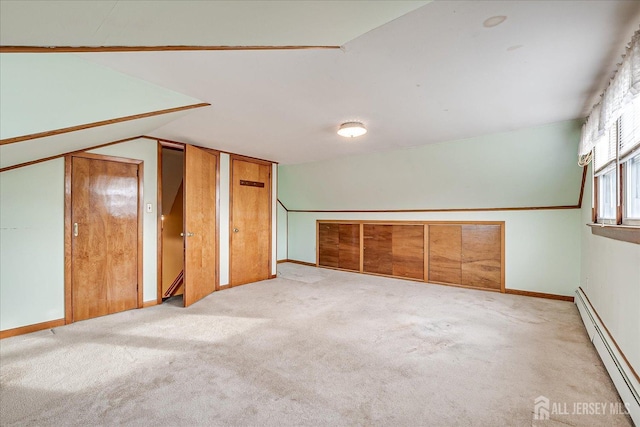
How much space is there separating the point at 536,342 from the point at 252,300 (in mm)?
2953

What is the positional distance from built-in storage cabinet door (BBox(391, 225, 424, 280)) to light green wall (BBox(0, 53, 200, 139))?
3950mm

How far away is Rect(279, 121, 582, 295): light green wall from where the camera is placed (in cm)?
328

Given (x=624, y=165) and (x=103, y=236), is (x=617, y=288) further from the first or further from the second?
(x=103, y=236)

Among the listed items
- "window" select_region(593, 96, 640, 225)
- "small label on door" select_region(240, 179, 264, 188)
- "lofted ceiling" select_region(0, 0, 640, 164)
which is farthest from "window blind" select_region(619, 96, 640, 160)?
"small label on door" select_region(240, 179, 264, 188)

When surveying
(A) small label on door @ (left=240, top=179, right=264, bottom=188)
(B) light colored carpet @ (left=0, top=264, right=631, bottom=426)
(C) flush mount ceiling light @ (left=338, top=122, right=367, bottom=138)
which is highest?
(C) flush mount ceiling light @ (left=338, top=122, right=367, bottom=138)

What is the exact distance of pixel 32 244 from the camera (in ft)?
8.99

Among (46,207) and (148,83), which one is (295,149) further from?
(46,207)

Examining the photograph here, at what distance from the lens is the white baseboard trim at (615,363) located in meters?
1.57

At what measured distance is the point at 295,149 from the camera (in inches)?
159

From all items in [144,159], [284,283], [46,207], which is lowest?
[284,283]

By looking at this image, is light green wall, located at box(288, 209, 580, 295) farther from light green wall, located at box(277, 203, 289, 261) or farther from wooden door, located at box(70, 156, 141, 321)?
wooden door, located at box(70, 156, 141, 321)

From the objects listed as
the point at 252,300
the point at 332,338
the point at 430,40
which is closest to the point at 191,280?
the point at 252,300

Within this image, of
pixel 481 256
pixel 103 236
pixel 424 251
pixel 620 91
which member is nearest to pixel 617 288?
pixel 620 91

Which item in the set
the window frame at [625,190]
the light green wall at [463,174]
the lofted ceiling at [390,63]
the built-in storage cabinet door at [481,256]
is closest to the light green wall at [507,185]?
the light green wall at [463,174]
